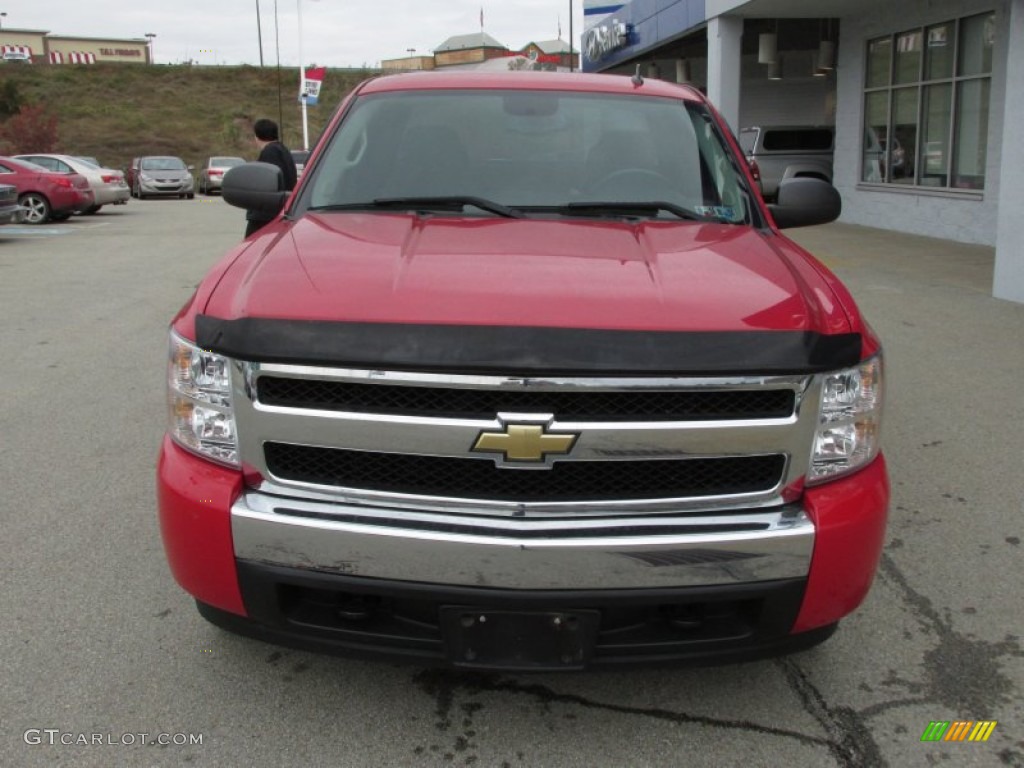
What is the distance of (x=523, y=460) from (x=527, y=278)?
53 centimetres

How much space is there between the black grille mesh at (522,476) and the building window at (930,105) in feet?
44.0

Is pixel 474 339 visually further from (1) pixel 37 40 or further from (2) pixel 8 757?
(1) pixel 37 40

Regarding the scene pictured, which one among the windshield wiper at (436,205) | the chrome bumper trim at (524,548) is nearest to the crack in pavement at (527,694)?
the chrome bumper trim at (524,548)

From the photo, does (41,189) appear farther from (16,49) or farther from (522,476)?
(16,49)

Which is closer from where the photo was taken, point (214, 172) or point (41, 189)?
point (41, 189)

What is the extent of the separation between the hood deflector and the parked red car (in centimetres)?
1982

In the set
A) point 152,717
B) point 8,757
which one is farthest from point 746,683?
point 8,757

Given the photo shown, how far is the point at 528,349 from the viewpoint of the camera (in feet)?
7.32

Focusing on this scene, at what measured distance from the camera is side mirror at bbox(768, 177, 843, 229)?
404 centimetres

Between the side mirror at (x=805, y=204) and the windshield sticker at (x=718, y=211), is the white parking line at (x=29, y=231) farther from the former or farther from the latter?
the windshield sticker at (x=718, y=211)

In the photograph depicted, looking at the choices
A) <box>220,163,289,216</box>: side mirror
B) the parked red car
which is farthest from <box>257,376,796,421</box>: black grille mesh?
the parked red car

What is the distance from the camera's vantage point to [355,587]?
7.62 ft

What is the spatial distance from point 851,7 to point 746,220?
15201 mm

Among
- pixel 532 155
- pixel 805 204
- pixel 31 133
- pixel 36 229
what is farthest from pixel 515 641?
pixel 31 133
